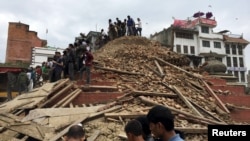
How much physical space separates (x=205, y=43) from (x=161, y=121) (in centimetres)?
4501

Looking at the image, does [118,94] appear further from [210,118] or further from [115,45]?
[115,45]

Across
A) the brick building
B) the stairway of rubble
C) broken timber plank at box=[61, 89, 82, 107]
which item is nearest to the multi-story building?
the brick building

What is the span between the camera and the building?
42.2m

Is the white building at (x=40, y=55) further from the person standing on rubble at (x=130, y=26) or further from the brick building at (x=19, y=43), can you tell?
the person standing on rubble at (x=130, y=26)

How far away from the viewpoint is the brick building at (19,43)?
3219 centimetres

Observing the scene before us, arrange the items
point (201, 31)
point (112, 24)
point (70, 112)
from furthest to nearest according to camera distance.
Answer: point (201, 31), point (112, 24), point (70, 112)

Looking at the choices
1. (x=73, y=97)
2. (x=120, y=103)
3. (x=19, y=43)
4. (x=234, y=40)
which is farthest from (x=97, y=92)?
(x=234, y=40)

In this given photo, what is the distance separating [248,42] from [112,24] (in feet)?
125

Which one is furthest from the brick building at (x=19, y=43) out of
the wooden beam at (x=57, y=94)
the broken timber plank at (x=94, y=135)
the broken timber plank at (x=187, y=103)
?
the broken timber plank at (x=94, y=135)

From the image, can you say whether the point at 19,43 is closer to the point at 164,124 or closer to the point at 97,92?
the point at 97,92

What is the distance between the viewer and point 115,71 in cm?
1272

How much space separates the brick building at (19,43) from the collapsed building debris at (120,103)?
2043 cm

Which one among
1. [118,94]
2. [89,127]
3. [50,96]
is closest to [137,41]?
[118,94]

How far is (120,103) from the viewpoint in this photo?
31.2 feet
